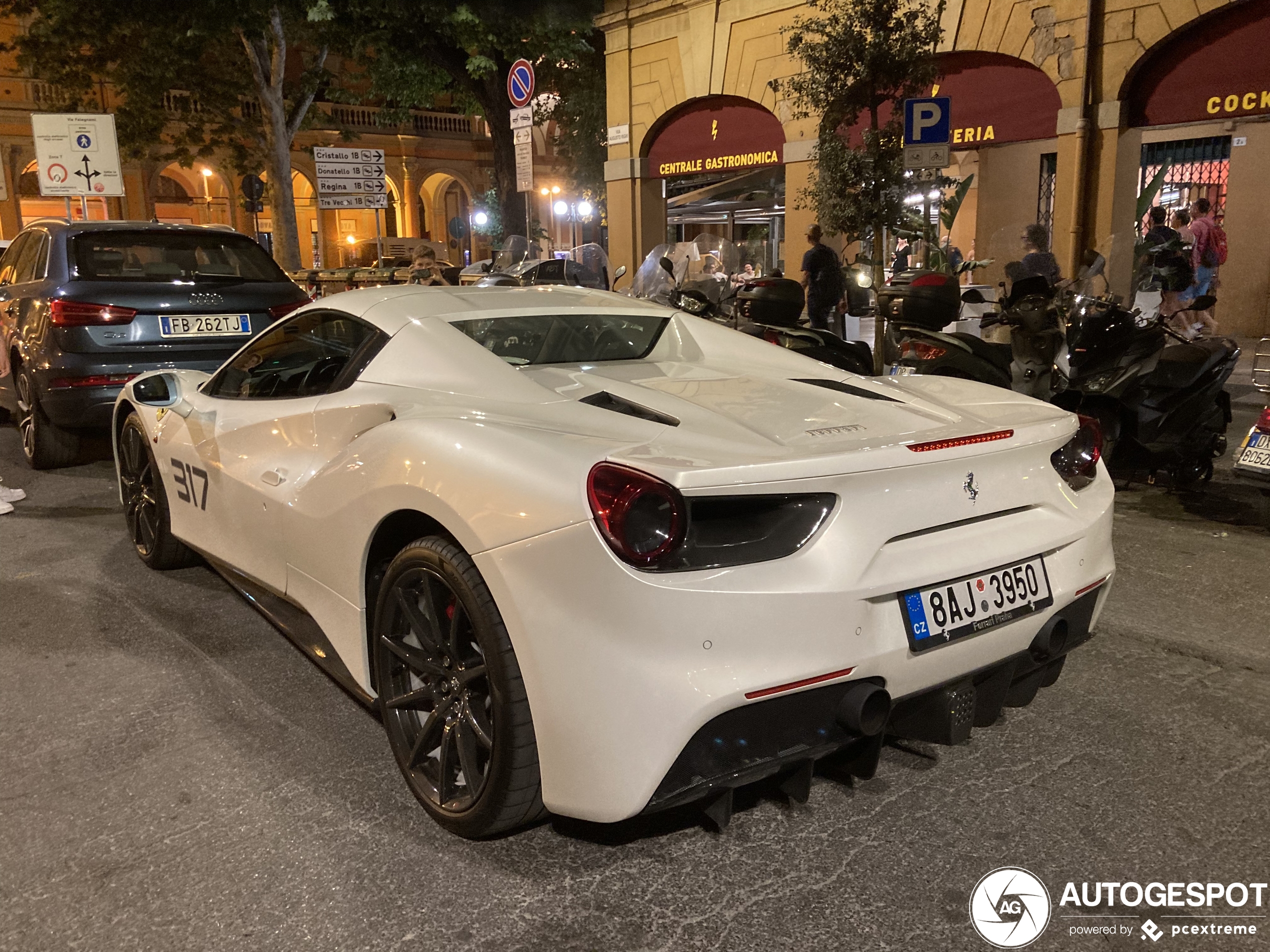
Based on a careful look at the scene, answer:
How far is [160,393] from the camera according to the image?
3.96m

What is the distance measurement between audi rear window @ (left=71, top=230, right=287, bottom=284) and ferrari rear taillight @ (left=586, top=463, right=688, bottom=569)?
573cm

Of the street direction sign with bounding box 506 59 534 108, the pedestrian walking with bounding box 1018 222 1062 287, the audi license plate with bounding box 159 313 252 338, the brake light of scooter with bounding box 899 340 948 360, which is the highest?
the street direction sign with bounding box 506 59 534 108

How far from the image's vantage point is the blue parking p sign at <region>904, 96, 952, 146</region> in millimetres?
8758

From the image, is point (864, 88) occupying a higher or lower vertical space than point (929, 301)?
higher

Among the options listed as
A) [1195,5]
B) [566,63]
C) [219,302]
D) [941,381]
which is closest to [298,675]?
[941,381]

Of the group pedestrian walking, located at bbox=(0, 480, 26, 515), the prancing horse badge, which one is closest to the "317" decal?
pedestrian walking, located at bbox=(0, 480, 26, 515)

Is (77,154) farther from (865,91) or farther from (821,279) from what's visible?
(865,91)

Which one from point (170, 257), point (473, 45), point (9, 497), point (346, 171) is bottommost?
point (9, 497)

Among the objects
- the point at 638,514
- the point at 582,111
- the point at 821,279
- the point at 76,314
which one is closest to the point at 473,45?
the point at 582,111

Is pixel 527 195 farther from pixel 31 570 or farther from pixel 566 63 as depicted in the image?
pixel 566 63

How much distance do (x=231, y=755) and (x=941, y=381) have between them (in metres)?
2.52

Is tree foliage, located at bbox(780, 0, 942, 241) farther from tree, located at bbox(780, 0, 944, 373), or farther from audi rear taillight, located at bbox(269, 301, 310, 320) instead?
audi rear taillight, located at bbox(269, 301, 310, 320)

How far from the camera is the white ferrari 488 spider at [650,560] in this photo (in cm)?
201

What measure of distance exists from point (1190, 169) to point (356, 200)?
1347 cm
